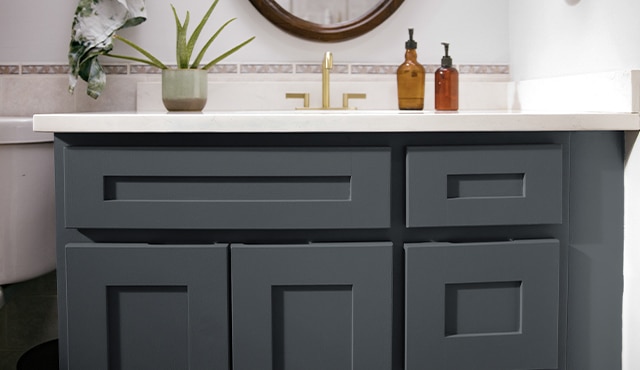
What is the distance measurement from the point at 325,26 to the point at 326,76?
0.17 metres

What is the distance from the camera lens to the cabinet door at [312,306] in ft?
3.84

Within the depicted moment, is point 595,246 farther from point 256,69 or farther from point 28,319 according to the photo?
point 28,319

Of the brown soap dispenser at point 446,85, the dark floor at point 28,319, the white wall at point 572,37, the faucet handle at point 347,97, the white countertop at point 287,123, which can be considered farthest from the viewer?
the dark floor at point 28,319

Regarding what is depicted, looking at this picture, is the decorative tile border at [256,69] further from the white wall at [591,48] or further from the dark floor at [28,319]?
the dark floor at [28,319]

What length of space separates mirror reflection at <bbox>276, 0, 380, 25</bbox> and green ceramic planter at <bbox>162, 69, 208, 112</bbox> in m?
0.38

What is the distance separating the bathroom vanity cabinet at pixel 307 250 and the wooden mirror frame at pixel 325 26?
661 millimetres

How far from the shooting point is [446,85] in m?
1.62

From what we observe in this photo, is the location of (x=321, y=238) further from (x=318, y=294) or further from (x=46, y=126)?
(x=46, y=126)

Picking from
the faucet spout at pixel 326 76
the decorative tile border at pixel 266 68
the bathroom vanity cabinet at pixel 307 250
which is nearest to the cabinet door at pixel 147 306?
the bathroom vanity cabinet at pixel 307 250

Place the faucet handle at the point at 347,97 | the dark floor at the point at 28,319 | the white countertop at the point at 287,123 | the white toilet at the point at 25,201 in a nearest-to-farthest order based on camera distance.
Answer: the white countertop at the point at 287,123
the white toilet at the point at 25,201
the faucet handle at the point at 347,97
the dark floor at the point at 28,319

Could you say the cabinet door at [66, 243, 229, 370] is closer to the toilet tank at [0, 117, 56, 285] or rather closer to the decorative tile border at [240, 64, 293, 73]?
the toilet tank at [0, 117, 56, 285]

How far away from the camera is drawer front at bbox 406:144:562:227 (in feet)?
3.86

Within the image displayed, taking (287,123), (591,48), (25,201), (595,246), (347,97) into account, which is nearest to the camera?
(287,123)

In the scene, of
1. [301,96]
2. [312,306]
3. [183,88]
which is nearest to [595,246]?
[312,306]
